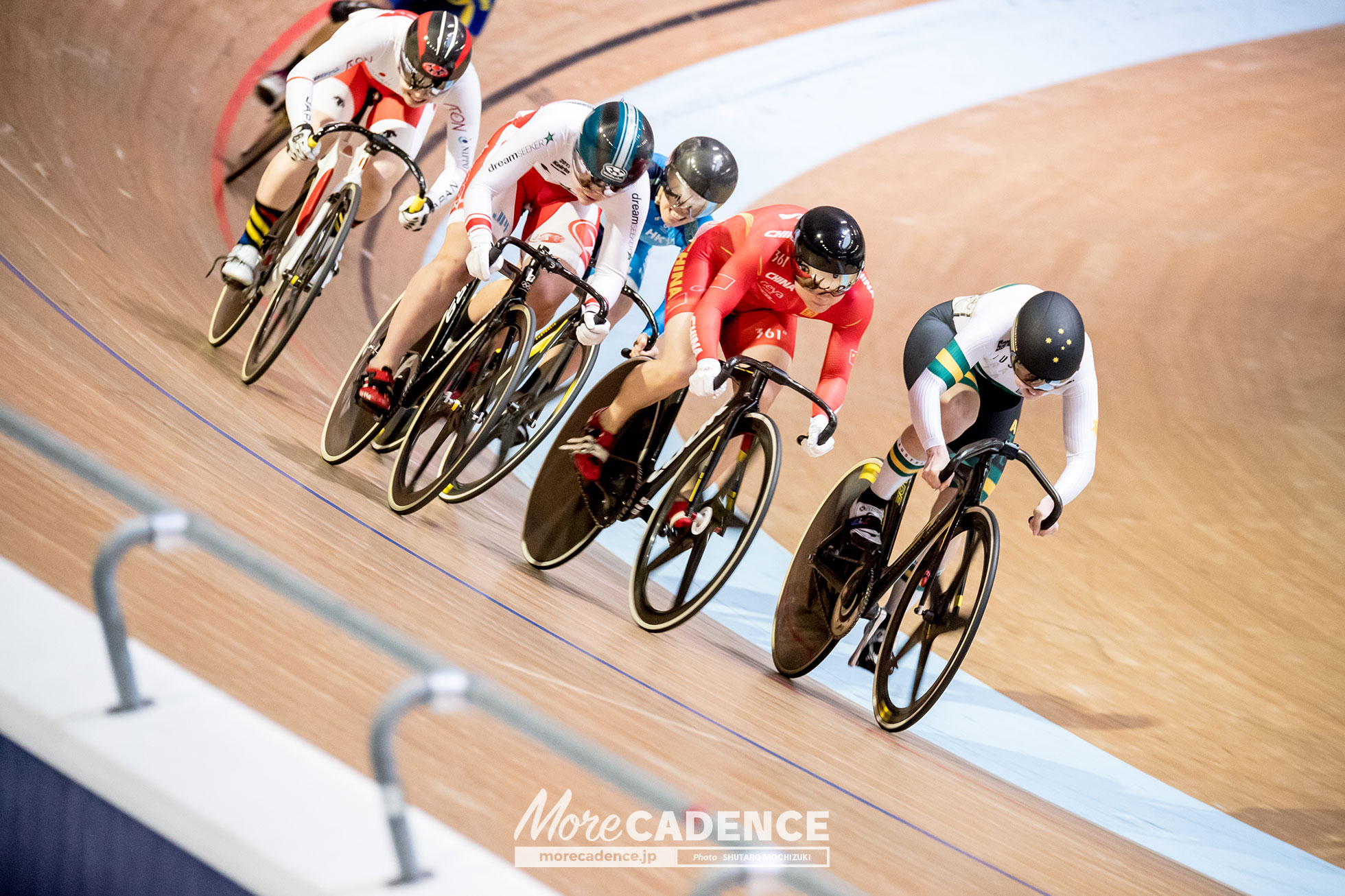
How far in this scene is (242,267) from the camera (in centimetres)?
445

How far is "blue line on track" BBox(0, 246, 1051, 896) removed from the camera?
8.67 ft

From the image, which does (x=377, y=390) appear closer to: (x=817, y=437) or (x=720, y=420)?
(x=720, y=420)

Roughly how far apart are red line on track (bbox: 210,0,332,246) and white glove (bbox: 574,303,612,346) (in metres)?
3.11

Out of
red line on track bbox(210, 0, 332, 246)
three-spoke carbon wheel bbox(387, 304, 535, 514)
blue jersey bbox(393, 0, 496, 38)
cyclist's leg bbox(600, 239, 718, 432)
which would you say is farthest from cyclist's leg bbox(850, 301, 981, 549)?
blue jersey bbox(393, 0, 496, 38)

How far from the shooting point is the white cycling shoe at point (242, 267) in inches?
175

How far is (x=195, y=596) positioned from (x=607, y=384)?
201cm

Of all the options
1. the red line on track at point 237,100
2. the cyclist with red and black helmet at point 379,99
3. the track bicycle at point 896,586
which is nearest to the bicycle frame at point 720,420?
the track bicycle at point 896,586

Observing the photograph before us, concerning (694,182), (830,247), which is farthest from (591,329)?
(830,247)

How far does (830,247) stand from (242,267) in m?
2.47

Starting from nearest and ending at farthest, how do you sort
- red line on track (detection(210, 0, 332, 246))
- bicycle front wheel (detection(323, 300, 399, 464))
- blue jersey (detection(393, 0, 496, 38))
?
bicycle front wheel (detection(323, 300, 399, 464)) → red line on track (detection(210, 0, 332, 246)) → blue jersey (detection(393, 0, 496, 38))

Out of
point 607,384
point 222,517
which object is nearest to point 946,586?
point 607,384

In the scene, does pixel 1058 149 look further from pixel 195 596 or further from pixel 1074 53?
pixel 195 596

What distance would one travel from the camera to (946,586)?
3381 mm

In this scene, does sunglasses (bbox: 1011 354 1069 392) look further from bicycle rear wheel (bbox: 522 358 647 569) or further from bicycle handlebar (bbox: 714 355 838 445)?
bicycle rear wheel (bbox: 522 358 647 569)
